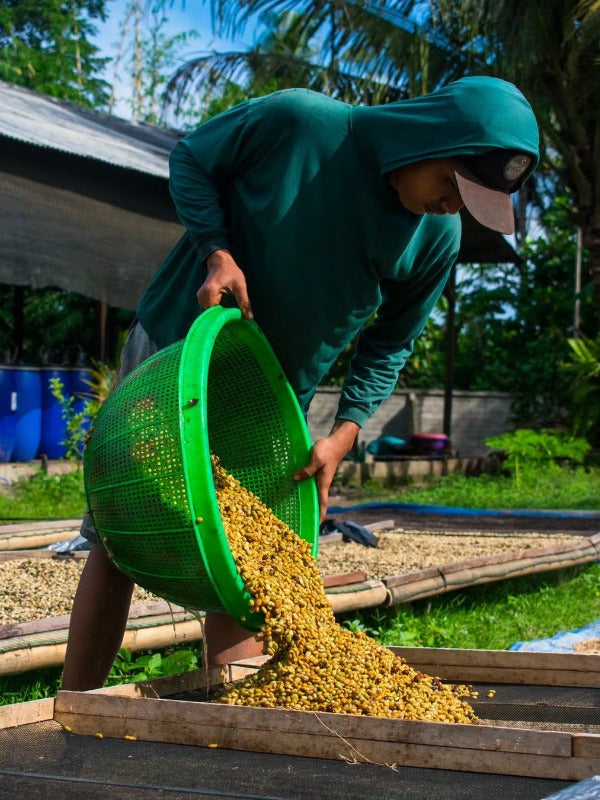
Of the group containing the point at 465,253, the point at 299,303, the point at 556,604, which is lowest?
the point at 556,604

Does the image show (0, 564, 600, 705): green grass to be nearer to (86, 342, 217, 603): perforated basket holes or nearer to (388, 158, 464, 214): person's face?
(86, 342, 217, 603): perforated basket holes

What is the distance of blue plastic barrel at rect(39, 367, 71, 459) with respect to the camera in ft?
28.1

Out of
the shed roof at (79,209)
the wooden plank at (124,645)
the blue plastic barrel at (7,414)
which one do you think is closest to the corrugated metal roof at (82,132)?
the shed roof at (79,209)

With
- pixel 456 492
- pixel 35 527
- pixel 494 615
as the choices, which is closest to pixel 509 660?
pixel 494 615

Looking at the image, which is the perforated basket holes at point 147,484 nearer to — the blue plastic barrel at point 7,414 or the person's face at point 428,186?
the person's face at point 428,186

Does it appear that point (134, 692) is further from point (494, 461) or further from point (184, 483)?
point (494, 461)

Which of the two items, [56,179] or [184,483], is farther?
[56,179]

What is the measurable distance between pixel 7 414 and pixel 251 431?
601 cm

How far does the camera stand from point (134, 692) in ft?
7.09

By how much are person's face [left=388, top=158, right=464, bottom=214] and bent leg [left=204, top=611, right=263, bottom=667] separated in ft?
3.56

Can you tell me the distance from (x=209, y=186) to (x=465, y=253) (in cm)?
837

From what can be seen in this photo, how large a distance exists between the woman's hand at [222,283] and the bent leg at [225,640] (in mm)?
783

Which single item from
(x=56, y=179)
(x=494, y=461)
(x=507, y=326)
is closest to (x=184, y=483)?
(x=56, y=179)

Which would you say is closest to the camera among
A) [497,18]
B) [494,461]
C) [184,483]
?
[184,483]
